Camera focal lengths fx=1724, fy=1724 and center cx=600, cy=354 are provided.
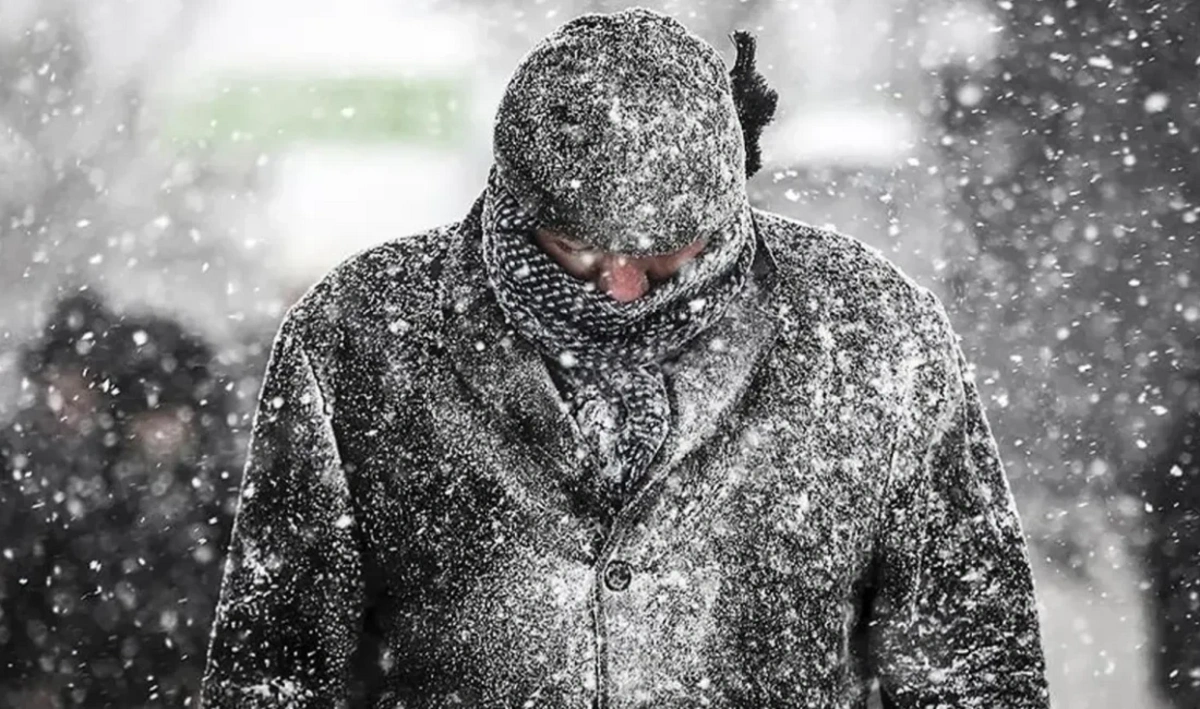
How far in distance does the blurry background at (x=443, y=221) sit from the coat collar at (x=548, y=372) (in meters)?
4.31

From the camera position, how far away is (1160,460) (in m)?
6.72

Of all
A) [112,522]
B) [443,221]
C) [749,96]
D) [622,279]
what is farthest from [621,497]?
[112,522]

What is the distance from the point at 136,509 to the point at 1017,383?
3.52 metres

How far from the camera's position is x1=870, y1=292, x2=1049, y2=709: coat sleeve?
7.32ft

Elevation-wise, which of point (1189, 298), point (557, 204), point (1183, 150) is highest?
point (557, 204)

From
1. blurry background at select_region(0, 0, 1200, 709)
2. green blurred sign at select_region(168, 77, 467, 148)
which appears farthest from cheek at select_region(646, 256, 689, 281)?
green blurred sign at select_region(168, 77, 467, 148)

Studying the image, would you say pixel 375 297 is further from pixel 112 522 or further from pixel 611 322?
pixel 112 522

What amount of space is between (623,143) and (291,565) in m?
0.71

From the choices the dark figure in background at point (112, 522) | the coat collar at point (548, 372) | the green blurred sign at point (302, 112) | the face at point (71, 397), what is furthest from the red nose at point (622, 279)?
the face at point (71, 397)

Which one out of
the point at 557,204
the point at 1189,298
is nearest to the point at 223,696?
the point at 557,204

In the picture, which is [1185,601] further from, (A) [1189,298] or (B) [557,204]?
(B) [557,204]

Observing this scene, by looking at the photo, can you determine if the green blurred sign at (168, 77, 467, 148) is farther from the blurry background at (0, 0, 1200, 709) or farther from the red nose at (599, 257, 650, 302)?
the red nose at (599, 257, 650, 302)

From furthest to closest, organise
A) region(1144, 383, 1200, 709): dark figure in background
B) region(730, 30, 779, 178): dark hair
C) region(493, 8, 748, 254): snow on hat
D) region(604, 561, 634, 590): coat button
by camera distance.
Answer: region(1144, 383, 1200, 709): dark figure in background, region(730, 30, 779, 178): dark hair, region(604, 561, 634, 590): coat button, region(493, 8, 748, 254): snow on hat

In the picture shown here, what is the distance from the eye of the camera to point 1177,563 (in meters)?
6.68
